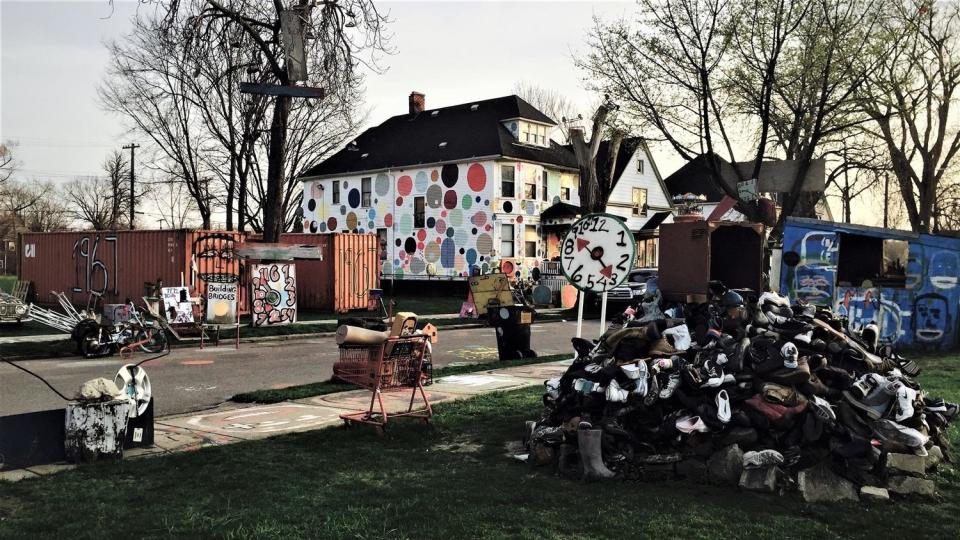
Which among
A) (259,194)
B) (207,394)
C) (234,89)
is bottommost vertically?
(207,394)

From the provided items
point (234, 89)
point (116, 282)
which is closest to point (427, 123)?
point (234, 89)

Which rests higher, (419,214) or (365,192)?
(365,192)

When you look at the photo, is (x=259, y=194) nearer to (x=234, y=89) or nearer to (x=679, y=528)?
(x=234, y=89)

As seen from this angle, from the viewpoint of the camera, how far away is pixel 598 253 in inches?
378

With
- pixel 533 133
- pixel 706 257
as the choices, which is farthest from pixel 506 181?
pixel 706 257

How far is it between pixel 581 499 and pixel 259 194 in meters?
36.3

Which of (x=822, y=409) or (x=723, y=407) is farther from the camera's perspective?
(x=723, y=407)

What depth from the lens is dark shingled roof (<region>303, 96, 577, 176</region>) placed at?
129ft

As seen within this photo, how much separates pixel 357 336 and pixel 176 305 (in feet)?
40.2

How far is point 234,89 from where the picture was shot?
30.6m

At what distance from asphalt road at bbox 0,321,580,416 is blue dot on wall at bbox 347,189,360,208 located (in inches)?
998

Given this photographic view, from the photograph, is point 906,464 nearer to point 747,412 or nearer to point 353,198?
point 747,412

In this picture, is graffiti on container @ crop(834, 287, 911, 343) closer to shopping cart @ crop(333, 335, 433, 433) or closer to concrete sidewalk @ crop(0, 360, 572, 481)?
concrete sidewalk @ crop(0, 360, 572, 481)

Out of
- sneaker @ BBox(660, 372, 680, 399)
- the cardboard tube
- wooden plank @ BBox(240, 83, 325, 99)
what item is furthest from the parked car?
sneaker @ BBox(660, 372, 680, 399)
